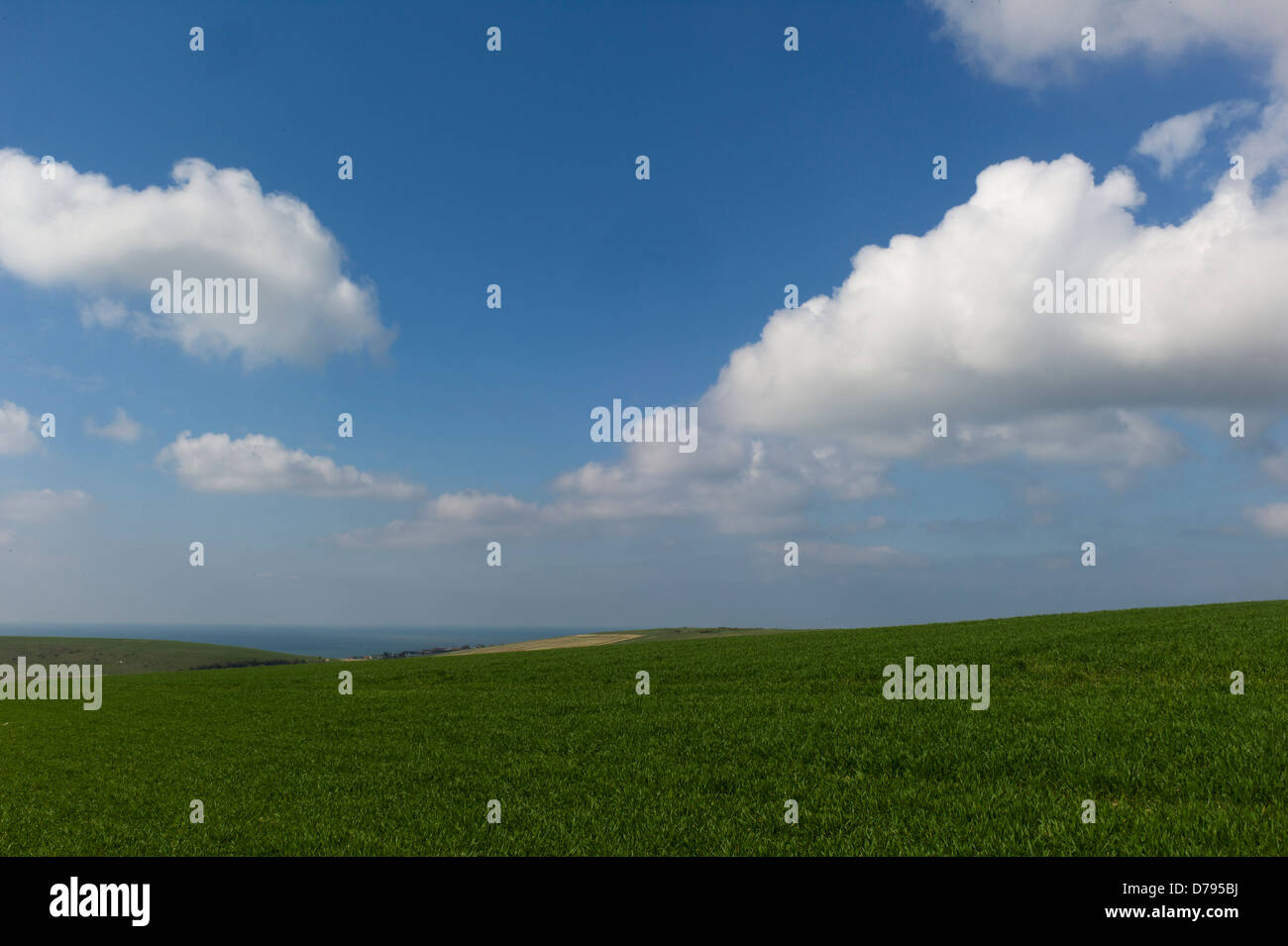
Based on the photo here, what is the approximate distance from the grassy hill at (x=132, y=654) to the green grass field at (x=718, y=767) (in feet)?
378

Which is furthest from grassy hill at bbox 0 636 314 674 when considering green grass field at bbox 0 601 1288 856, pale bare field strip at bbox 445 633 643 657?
green grass field at bbox 0 601 1288 856

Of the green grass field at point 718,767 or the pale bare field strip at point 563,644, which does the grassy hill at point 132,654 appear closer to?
the pale bare field strip at point 563,644

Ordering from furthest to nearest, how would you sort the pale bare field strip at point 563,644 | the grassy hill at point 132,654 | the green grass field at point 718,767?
the grassy hill at point 132,654 → the pale bare field strip at point 563,644 → the green grass field at point 718,767

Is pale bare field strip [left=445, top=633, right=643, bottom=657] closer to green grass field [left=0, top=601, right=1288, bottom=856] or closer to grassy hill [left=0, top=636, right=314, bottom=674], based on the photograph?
green grass field [left=0, top=601, right=1288, bottom=856]

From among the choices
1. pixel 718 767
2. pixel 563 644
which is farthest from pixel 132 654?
pixel 718 767

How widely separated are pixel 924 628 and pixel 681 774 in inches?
1347

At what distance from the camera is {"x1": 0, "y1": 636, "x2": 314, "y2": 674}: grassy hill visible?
12681 centimetres

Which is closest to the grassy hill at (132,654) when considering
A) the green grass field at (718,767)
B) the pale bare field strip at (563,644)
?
the pale bare field strip at (563,644)

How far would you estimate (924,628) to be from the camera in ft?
142

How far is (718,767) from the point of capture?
46.3ft

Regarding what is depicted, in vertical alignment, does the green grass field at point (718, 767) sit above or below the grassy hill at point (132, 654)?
above

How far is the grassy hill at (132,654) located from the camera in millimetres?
126812

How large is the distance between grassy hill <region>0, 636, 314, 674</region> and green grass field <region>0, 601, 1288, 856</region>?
378 ft
